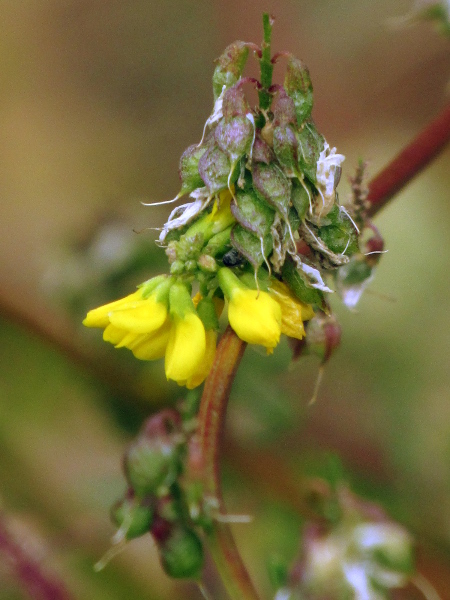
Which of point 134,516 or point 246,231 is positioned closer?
point 246,231

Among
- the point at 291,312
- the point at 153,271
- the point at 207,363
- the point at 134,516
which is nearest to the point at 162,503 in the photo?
the point at 134,516

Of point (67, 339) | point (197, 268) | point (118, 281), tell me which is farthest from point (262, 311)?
point (67, 339)

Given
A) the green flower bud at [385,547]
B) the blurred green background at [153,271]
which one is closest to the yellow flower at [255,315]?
the blurred green background at [153,271]

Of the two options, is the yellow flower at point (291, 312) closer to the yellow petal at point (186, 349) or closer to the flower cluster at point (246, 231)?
the flower cluster at point (246, 231)

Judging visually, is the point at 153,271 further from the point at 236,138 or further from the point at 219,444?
the point at 236,138

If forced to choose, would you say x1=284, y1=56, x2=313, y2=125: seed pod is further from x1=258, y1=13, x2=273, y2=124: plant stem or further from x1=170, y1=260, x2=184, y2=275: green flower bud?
x1=170, y1=260, x2=184, y2=275: green flower bud

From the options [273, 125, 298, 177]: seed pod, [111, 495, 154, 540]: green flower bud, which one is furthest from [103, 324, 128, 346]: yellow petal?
[111, 495, 154, 540]: green flower bud

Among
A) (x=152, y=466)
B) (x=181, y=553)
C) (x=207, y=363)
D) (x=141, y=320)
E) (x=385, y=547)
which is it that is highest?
(x=141, y=320)

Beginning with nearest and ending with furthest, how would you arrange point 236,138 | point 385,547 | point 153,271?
point 236,138, point 385,547, point 153,271
